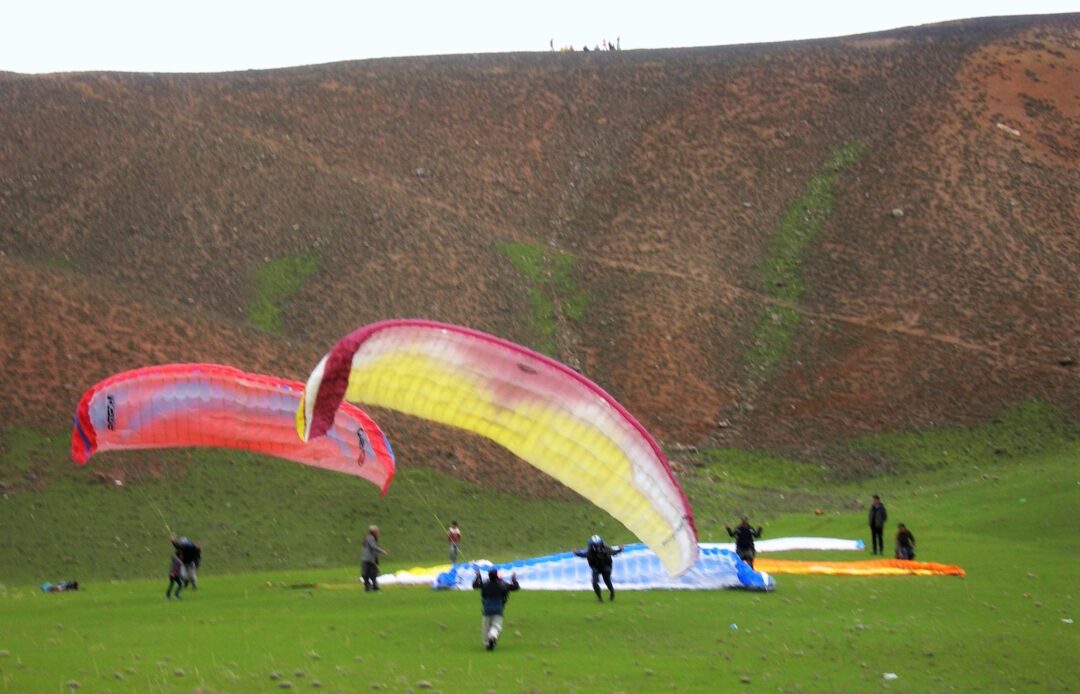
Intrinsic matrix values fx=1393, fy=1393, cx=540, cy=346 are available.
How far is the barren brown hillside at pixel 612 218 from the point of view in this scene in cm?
5084

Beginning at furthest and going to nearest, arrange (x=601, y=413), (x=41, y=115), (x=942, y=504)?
(x=41, y=115) → (x=942, y=504) → (x=601, y=413)

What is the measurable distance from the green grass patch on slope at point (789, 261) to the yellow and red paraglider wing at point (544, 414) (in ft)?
126

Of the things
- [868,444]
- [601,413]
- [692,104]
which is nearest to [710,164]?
[692,104]

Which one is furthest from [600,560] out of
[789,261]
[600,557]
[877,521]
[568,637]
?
[789,261]

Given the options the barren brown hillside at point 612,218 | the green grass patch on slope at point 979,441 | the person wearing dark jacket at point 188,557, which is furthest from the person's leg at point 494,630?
the green grass patch on slope at point 979,441

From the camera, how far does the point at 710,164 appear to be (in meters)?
68.5

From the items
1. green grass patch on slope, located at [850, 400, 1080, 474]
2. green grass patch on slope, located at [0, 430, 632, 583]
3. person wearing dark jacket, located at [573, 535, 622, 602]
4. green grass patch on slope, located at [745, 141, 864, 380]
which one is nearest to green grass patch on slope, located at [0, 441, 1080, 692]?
person wearing dark jacket, located at [573, 535, 622, 602]

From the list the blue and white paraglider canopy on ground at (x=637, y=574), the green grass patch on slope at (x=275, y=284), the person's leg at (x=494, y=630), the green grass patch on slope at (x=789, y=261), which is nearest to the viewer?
the person's leg at (x=494, y=630)

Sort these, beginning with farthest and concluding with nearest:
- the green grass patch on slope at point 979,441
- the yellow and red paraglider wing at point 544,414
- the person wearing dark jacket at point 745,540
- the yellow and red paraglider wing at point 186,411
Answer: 1. the green grass patch on slope at point 979,441
2. the person wearing dark jacket at point 745,540
3. the yellow and red paraglider wing at point 186,411
4. the yellow and red paraglider wing at point 544,414

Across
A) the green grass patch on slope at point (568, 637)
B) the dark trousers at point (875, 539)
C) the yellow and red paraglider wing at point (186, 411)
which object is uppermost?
the yellow and red paraglider wing at point (186, 411)

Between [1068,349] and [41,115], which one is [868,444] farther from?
[41,115]

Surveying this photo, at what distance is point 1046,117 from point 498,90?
28048 millimetres

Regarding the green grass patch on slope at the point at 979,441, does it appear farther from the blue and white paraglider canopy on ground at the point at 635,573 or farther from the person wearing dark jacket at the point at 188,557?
the person wearing dark jacket at the point at 188,557

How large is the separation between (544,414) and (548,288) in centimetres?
4215
